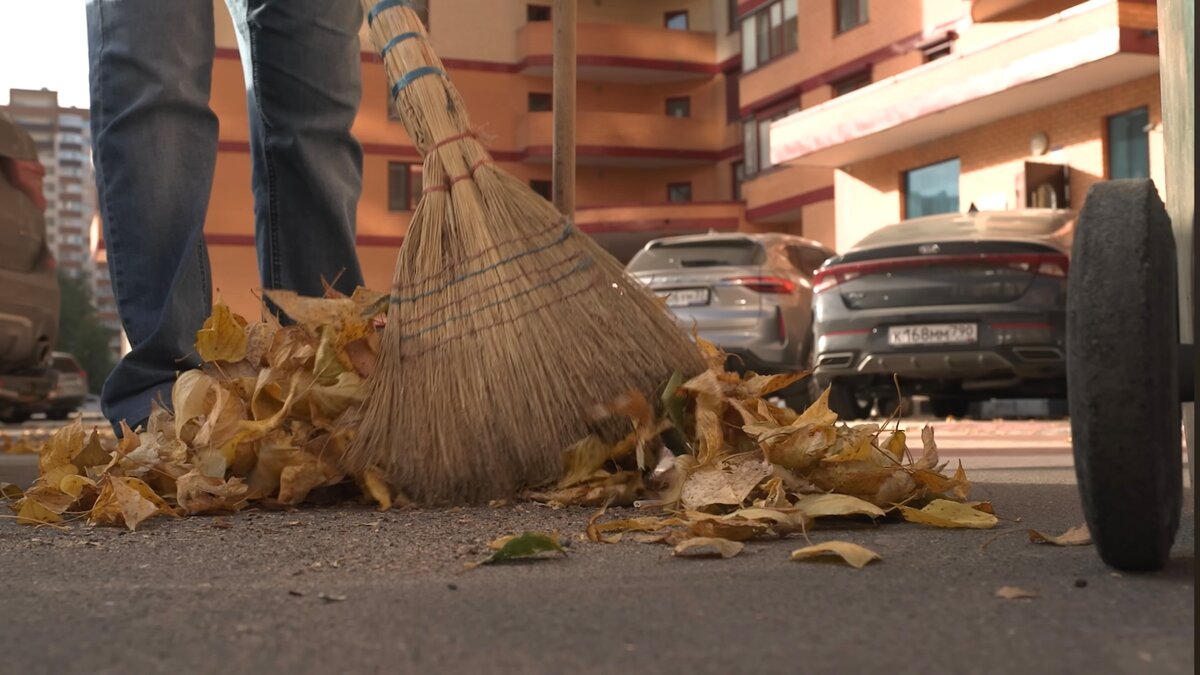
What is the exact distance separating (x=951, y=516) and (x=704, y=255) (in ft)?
30.6

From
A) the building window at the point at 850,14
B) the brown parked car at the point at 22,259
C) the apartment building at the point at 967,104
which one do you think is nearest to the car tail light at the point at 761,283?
the apartment building at the point at 967,104

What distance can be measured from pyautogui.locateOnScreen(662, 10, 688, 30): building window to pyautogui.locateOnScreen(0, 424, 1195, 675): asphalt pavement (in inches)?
1349

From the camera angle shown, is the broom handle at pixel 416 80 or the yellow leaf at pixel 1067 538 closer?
the yellow leaf at pixel 1067 538

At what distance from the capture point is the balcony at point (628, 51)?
3262 centimetres

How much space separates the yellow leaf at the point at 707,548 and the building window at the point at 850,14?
2352 cm

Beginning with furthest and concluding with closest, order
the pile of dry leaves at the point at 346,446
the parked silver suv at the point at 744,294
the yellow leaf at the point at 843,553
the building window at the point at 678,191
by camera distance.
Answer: the building window at the point at 678,191, the parked silver suv at the point at 744,294, the pile of dry leaves at the point at 346,446, the yellow leaf at the point at 843,553

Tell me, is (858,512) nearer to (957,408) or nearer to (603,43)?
(957,408)

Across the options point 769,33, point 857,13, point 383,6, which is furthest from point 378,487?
point 769,33

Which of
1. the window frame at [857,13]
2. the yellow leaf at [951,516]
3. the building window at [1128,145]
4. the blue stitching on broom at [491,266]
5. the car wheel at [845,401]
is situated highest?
the window frame at [857,13]

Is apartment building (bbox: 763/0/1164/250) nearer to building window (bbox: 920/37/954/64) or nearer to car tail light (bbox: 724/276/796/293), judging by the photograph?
building window (bbox: 920/37/954/64)

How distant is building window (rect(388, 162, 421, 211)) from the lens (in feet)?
104

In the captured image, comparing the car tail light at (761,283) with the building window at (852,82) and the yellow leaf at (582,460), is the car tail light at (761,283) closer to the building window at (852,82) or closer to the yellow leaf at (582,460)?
the yellow leaf at (582,460)

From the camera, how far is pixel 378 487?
2.57m

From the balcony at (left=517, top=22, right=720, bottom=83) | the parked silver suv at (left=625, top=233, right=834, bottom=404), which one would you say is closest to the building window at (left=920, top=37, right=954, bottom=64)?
the balcony at (left=517, top=22, right=720, bottom=83)
